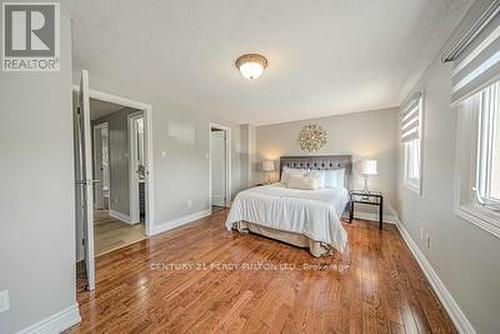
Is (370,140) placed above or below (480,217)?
above

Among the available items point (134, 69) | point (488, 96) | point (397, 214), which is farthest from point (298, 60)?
point (397, 214)

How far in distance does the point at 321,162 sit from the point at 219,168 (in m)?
2.50

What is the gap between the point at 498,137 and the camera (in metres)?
1.33

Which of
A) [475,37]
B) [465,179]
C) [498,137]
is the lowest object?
[465,179]

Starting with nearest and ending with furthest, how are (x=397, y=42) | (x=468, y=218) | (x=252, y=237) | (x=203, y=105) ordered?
(x=468, y=218)
(x=397, y=42)
(x=252, y=237)
(x=203, y=105)

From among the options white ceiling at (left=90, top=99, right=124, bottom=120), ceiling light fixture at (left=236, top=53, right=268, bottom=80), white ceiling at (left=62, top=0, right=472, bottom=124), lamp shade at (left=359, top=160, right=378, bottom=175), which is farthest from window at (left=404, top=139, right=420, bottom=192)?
white ceiling at (left=90, top=99, right=124, bottom=120)

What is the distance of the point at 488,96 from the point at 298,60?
1.48 m

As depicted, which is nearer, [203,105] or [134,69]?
[134,69]

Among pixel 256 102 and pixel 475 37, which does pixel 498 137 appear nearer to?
pixel 475 37

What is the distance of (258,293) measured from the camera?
184 cm

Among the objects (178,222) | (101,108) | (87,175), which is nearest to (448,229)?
(87,175)

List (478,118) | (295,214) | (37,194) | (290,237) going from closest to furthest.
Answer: (37,194) < (478,118) < (295,214) < (290,237)

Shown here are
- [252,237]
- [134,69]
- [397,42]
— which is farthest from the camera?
[252,237]

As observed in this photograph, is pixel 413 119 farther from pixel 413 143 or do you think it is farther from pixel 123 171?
pixel 123 171
